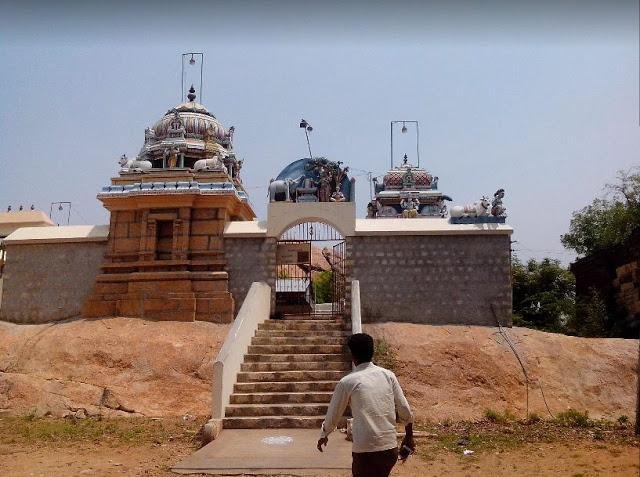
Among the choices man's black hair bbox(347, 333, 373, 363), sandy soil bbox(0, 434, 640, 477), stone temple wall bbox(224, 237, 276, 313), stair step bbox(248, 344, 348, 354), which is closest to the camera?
man's black hair bbox(347, 333, 373, 363)

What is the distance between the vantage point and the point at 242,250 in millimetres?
14445

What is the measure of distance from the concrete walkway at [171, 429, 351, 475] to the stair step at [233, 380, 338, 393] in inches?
40.8

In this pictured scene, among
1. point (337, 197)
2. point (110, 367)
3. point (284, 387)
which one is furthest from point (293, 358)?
point (337, 197)

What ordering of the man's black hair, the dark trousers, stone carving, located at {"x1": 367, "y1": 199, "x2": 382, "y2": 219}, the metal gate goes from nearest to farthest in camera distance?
the dark trousers, the man's black hair, the metal gate, stone carving, located at {"x1": 367, "y1": 199, "x2": 382, "y2": 219}

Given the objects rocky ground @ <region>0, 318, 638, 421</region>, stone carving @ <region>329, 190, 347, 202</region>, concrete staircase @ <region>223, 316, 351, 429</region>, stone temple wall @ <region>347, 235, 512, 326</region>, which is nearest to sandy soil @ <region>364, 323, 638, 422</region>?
rocky ground @ <region>0, 318, 638, 421</region>

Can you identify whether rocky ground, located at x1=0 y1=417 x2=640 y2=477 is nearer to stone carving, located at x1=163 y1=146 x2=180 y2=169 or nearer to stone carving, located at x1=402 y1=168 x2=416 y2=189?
stone carving, located at x1=163 y1=146 x2=180 y2=169

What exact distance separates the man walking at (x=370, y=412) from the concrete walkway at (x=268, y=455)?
2.85m

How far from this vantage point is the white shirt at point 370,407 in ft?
13.4

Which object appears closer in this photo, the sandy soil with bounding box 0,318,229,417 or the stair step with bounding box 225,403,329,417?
the stair step with bounding box 225,403,329,417

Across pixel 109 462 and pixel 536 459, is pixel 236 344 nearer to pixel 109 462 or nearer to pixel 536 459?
pixel 109 462

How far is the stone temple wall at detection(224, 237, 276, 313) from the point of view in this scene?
46.7 feet

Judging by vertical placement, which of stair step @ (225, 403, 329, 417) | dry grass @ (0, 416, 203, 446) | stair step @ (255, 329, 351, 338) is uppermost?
stair step @ (255, 329, 351, 338)

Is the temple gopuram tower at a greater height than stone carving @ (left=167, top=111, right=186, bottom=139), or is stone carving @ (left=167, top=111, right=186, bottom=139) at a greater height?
stone carving @ (left=167, top=111, right=186, bottom=139)

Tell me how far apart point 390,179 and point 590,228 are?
1100 cm
